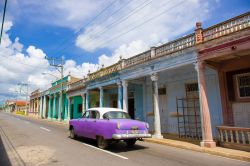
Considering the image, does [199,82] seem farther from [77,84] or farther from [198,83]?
[77,84]

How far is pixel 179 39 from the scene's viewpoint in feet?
38.9

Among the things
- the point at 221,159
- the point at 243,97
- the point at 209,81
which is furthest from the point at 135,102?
the point at 221,159

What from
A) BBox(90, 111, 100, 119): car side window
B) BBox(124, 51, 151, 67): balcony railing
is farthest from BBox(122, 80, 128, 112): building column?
BBox(90, 111, 100, 119): car side window

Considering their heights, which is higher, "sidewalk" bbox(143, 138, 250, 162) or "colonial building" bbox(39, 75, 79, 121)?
"colonial building" bbox(39, 75, 79, 121)

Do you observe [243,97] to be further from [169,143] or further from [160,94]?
[160,94]

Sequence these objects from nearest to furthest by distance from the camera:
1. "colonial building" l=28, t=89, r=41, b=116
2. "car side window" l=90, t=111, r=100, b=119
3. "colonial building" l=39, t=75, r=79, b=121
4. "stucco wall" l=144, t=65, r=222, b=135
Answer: "car side window" l=90, t=111, r=100, b=119 < "stucco wall" l=144, t=65, r=222, b=135 < "colonial building" l=39, t=75, r=79, b=121 < "colonial building" l=28, t=89, r=41, b=116

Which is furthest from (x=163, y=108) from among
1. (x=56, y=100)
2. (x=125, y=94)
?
(x=56, y=100)

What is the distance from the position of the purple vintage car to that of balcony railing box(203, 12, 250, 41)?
5290mm

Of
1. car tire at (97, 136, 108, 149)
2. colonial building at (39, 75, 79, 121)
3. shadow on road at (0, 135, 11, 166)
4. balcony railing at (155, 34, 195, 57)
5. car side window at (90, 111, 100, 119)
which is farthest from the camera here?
colonial building at (39, 75, 79, 121)

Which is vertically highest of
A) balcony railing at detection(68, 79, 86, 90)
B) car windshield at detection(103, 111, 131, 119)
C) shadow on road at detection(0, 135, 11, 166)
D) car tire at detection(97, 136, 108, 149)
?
balcony railing at detection(68, 79, 86, 90)

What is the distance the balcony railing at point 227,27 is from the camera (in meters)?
8.88

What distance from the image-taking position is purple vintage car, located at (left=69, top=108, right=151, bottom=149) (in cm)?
858

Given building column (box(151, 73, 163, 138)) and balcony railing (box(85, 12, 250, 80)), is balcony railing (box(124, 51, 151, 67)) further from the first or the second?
Result: building column (box(151, 73, 163, 138))

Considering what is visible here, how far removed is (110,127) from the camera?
8703mm
